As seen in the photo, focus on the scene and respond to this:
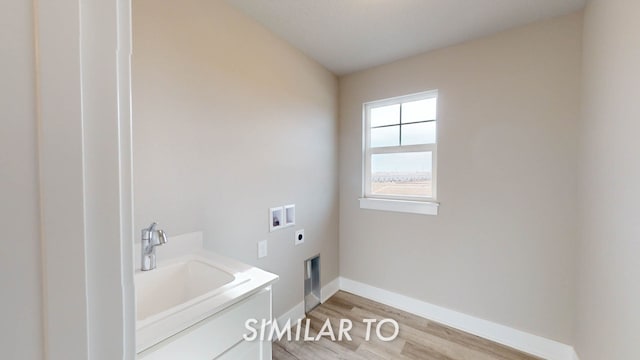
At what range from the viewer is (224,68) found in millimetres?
1597

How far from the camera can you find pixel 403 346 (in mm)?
1881

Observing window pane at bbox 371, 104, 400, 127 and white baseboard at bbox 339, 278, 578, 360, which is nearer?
white baseboard at bbox 339, 278, 578, 360

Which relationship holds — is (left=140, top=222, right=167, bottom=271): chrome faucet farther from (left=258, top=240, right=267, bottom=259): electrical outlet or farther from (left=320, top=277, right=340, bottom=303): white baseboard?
(left=320, top=277, right=340, bottom=303): white baseboard

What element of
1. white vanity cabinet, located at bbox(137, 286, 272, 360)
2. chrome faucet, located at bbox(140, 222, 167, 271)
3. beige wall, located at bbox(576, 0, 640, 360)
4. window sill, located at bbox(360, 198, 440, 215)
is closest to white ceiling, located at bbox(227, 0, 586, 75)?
beige wall, located at bbox(576, 0, 640, 360)

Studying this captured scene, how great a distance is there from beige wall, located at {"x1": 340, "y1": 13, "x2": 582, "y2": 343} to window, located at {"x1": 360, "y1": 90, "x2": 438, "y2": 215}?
100 mm

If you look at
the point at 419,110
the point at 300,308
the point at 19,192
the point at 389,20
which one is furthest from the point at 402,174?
the point at 19,192

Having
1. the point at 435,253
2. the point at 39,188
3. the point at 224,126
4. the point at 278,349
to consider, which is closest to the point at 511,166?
the point at 435,253

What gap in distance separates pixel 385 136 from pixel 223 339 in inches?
85.3

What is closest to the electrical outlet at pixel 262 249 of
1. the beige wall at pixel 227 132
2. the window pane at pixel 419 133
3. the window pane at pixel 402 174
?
the beige wall at pixel 227 132

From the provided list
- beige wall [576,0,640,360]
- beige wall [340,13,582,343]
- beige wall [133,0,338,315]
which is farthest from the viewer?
beige wall [340,13,582,343]

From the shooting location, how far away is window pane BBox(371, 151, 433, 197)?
2.29 meters

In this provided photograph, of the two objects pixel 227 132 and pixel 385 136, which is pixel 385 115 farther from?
pixel 227 132

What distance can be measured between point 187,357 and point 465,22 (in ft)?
8.05

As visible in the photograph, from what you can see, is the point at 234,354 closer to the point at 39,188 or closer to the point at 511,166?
the point at 39,188
